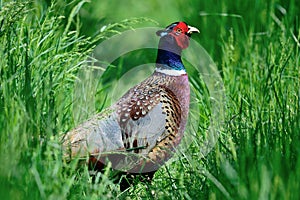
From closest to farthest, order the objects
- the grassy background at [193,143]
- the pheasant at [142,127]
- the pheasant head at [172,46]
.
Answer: the grassy background at [193,143]
the pheasant at [142,127]
the pheasant head at [172,46]

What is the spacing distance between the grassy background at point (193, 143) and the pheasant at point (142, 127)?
4.1 inches

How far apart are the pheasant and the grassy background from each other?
10cm

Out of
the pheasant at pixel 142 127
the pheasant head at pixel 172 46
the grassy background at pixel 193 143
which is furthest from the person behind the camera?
the pheasant head at pixel 172 46

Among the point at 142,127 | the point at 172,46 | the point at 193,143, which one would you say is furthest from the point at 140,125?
the point at 172,46

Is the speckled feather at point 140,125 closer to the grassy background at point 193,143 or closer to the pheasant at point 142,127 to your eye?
the pheasant at point 142,127

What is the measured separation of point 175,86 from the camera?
377cm

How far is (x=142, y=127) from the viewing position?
138 inches

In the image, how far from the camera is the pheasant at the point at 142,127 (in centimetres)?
335

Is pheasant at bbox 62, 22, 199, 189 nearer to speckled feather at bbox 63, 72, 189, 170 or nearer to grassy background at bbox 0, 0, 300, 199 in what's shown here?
speckled feather at bbox 63, 72, 189, 170

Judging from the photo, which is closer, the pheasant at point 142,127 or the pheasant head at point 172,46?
the pheasant at point 142,127

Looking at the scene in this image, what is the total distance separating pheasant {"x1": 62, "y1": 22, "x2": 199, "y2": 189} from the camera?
335 cm

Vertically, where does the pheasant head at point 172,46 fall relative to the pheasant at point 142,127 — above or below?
above

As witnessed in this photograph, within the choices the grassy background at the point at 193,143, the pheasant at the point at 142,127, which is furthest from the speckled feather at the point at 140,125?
the grassy background at the point at 193,143

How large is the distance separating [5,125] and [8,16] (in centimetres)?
72
